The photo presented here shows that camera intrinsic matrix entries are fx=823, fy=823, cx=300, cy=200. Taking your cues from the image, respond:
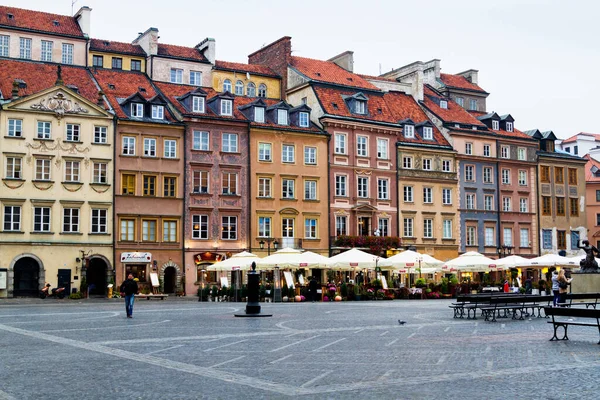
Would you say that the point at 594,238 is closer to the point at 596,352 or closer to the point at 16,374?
the point at 596,352

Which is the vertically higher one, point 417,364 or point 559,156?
point 559,156

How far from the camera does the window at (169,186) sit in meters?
53.1

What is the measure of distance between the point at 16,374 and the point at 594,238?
235 feet

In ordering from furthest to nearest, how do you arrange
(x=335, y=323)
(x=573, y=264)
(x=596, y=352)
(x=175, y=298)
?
1. (x=175, y=298)
2. (x=573, y=264)
3. (x=335, y=323)
4. (x=596, y=352)

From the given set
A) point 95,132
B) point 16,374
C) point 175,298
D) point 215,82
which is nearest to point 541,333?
point 16,374

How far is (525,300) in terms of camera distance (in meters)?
26.8

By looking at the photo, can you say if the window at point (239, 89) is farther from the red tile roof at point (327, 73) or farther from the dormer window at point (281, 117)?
the dormer window at point (281, 117)

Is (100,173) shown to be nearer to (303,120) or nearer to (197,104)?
(197,104)

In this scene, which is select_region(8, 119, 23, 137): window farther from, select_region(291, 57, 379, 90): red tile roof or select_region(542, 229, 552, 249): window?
select_region(542, 229, 552, 249): window

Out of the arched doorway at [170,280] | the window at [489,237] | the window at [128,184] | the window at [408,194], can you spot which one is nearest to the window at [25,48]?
the window at [128,184]

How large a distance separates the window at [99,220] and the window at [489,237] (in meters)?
31.5

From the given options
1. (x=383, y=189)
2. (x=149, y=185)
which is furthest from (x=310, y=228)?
(x=149, y=185)

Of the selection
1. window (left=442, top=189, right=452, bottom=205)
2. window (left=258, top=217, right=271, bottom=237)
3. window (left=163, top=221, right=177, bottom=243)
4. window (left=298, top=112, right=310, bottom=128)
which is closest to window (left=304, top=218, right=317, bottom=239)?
window (left=258, top=217, right=271, bottom=237)

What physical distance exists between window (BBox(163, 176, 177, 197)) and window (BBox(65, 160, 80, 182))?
5.62 metres
